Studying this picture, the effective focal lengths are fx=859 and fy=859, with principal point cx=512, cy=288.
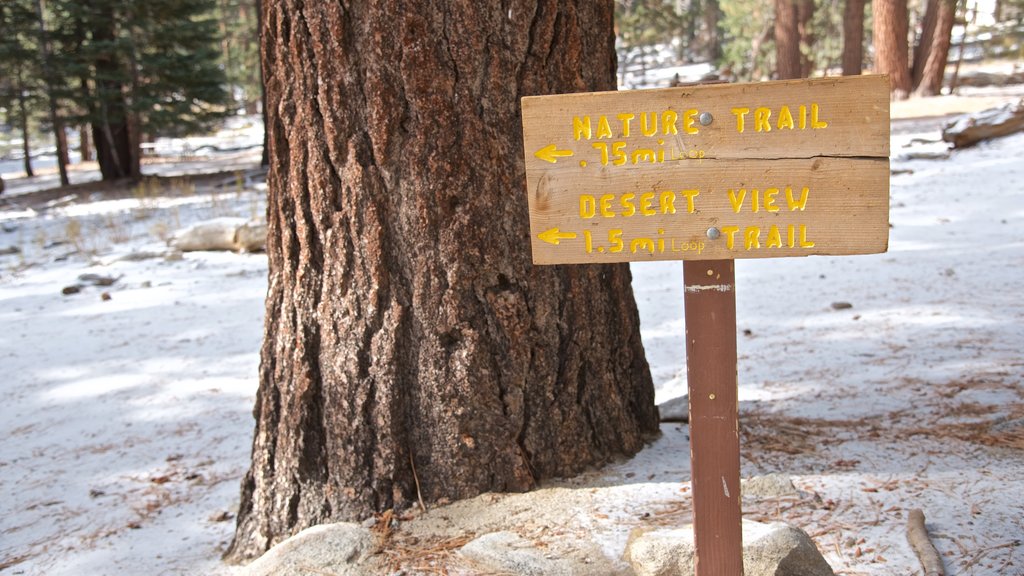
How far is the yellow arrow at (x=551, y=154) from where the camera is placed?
1.90m

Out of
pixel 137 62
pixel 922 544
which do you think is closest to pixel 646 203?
pixel 922 544

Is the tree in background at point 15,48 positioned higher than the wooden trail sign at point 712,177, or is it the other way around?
the tree in background at point 15,48

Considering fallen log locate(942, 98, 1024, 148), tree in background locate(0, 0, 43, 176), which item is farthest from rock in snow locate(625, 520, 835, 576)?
tree in background locate(0, 0, 43, 176)

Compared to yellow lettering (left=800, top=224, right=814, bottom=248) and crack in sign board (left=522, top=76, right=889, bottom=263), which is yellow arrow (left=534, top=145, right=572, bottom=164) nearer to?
crack in sign board (left=522, top=76, right=889, bottom=263)

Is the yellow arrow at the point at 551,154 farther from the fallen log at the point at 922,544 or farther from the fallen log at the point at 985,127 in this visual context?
the fallen log at the point at 985,127

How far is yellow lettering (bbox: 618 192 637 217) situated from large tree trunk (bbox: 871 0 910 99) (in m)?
14.3

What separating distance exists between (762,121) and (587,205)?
41 cm

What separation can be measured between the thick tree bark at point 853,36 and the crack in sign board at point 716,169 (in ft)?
50.3

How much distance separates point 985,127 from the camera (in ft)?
33.9

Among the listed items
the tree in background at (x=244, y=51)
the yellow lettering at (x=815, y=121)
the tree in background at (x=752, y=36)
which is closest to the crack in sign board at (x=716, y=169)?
the yellow lettering at (x=815, y=121)

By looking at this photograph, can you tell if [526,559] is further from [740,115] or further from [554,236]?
[740,115]

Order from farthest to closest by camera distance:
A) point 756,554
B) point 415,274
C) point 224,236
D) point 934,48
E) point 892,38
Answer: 1. point 934,48
2. point 892,38
3. point 224,236
4. point 415,274
5. point 756,554

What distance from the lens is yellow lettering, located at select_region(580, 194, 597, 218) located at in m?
1.91

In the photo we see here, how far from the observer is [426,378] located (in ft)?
8.84
